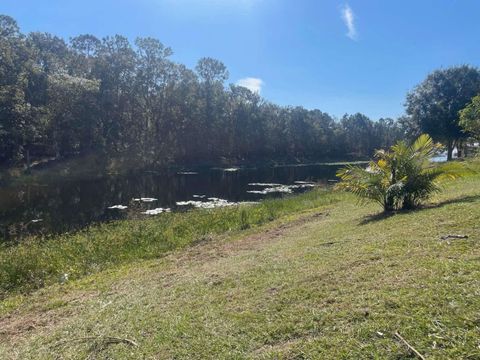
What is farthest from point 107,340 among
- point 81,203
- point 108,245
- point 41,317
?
point 81,203

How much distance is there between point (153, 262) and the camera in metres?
9.84

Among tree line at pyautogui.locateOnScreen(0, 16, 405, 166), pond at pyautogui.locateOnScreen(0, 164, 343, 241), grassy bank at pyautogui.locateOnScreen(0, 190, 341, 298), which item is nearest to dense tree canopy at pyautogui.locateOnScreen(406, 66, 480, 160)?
tree line at pyautogui.locateOnScreen(0, 16, 405, 166)

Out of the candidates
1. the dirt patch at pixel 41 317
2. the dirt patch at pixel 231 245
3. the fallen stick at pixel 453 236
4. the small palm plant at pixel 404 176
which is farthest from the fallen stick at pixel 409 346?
the small palm plant at pixel 404 176

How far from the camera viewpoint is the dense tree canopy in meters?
41.0

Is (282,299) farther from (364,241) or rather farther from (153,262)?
(153,262)

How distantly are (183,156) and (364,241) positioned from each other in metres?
63.4

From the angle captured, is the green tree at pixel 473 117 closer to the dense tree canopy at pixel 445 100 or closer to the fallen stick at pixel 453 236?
the dense tree canopy at pixel 445 100

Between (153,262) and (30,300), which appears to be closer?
(30,300)

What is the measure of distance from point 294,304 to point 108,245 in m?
8.61

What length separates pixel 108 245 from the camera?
11531mm

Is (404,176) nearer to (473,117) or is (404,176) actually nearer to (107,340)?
(107,340)

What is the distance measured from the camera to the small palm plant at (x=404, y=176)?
31.3 feet

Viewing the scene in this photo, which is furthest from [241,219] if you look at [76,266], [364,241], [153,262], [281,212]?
[364,241]

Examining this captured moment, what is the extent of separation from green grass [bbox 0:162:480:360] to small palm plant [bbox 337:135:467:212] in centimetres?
104
